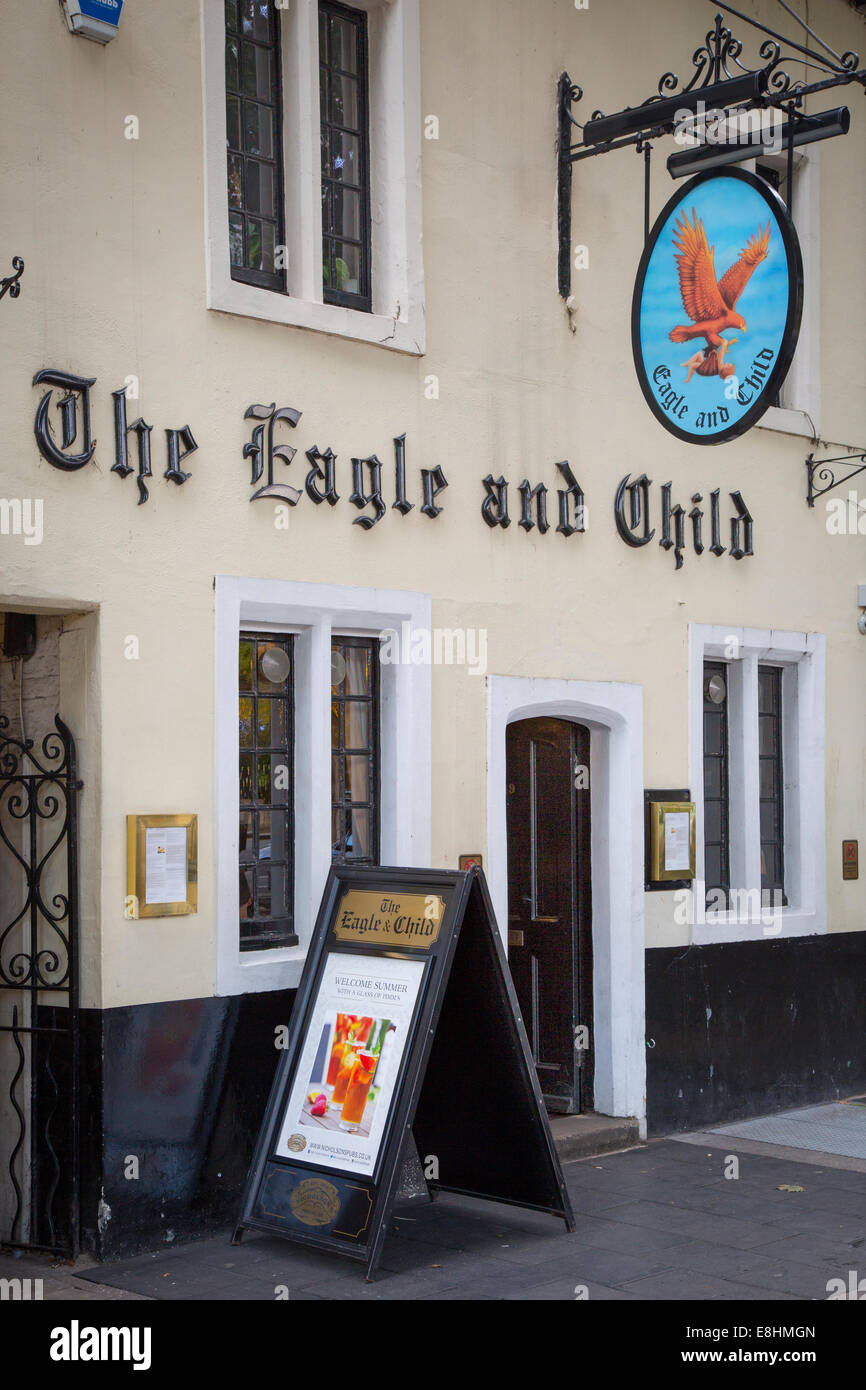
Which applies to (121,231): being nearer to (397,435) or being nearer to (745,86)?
(397,435)

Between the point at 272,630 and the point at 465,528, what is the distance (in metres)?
1.31

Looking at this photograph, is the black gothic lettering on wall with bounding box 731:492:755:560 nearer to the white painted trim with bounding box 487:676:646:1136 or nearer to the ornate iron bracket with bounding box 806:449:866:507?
the ornate iron bracket with bounding box 806:449:866:507

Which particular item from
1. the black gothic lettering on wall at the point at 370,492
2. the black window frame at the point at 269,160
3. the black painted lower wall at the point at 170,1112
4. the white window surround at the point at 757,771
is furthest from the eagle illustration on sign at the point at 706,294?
the black painted lower wall at the point at 170,1112

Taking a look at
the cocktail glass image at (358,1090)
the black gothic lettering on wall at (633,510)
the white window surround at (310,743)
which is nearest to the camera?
the cocktail glass image at (358,1090)

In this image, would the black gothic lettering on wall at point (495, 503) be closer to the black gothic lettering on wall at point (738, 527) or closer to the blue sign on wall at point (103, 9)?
the black gothic lettering on wall at point (738, 527)

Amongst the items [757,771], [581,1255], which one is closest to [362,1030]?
[581,1255]

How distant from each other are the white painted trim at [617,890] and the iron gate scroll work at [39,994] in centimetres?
303

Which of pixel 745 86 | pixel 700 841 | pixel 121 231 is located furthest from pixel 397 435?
pixel 700 841

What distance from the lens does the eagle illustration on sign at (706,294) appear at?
723 cm

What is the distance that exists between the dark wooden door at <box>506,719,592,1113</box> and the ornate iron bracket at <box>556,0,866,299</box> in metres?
2.69

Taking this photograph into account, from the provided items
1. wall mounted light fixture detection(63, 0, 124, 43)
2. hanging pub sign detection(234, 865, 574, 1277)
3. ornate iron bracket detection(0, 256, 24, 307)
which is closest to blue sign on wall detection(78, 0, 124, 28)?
wall mounted light fixture detection(63, 0, 124, 43)

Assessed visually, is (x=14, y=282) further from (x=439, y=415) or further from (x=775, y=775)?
(x=775, y=775)

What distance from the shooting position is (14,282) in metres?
6.22

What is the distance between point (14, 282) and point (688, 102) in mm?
3430
